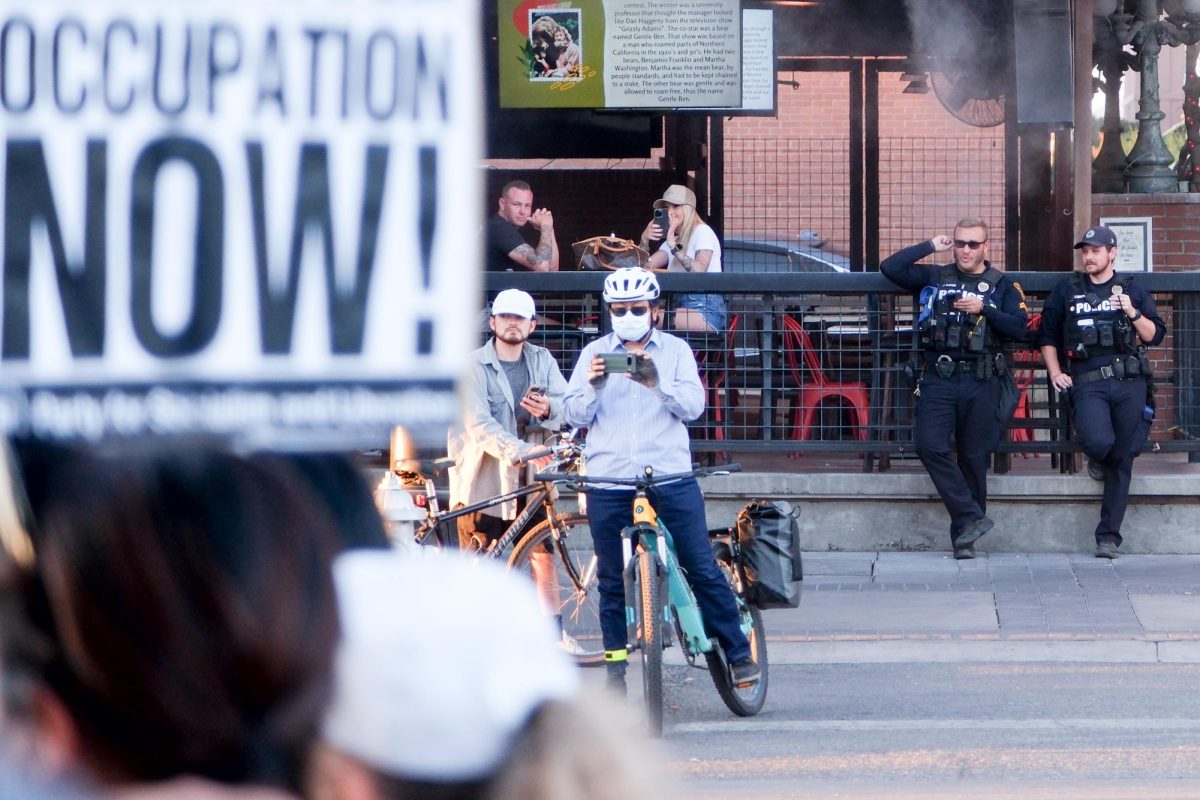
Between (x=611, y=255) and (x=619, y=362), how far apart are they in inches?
191

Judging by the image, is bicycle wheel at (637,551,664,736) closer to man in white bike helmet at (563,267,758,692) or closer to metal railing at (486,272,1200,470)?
man in white bike helmet at (563,267,758,692)

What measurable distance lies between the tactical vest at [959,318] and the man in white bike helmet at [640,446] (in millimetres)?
3943

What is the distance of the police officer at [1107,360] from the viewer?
33.8 ft

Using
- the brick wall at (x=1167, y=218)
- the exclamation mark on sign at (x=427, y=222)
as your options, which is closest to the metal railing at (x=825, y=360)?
the brick wall at (x=1167, y=218)

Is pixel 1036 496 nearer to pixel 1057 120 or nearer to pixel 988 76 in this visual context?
pixel 1057 120

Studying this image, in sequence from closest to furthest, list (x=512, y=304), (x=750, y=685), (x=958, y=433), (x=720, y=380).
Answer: (x=750, y=685) → (x=512, y=304) → (x=958, y=433) → (x=720, y=380)

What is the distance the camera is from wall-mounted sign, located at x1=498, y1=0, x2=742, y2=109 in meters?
11.8

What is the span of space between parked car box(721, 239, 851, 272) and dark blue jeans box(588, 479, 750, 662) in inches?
222

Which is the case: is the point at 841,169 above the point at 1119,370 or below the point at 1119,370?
above

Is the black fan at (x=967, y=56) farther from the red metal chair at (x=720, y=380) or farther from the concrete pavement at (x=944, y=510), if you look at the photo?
the concrete pavement at (x=944, y=510)

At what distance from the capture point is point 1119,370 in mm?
10414

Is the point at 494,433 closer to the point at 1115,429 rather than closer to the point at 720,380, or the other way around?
the point at 720,380

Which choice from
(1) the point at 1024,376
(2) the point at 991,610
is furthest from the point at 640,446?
(1) the point at 1024,376

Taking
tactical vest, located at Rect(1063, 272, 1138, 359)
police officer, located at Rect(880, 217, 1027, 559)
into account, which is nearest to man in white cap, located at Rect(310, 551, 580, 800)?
police officer, located at Rect(880, 217, 1027, 559)
